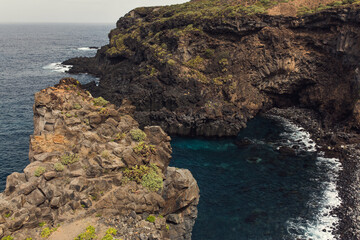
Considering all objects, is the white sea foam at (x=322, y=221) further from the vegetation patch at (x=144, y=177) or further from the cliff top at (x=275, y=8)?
the cliff top at (x=275, y=8)

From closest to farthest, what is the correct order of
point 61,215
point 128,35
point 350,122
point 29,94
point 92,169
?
point 61,215 < point 92,169 < point 350,122 < point 29,94 < point 128,35

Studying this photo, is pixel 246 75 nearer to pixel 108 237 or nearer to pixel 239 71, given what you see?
pixel 239 71

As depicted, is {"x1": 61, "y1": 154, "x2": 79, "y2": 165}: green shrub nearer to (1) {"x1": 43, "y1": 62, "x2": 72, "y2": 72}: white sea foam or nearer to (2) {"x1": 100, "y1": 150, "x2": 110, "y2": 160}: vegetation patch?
(2) {"x1": 100, "y1": 150, "x2": 110, "y2": 160}: vegetation patch

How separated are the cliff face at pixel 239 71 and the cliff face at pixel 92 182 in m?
35.9

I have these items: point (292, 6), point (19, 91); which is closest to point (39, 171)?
point (292, 6)

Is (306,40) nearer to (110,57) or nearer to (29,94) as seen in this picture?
(110,57)

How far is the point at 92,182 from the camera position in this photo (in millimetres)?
30750

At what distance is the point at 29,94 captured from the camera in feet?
328

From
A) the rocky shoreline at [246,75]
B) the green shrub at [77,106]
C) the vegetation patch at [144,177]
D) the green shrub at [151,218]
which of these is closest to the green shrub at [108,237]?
the green shrub at [151,218]

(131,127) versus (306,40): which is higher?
(306,40)

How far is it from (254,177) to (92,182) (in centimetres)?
3465

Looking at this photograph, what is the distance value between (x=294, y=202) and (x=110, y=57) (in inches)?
3509

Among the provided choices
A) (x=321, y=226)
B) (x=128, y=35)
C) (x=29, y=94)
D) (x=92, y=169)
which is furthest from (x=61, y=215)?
(x=128, y=35)

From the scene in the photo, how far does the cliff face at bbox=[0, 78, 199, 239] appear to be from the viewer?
1072 inches
